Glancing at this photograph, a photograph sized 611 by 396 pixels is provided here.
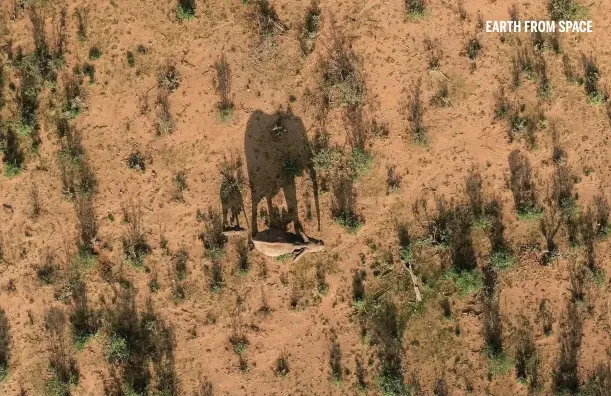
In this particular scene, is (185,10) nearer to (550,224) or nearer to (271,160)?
(271,160)

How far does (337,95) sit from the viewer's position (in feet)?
48.7

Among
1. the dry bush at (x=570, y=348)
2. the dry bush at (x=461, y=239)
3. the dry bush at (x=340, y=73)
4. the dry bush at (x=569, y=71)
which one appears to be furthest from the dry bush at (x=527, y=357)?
the dry bush at (x=340, y=73)

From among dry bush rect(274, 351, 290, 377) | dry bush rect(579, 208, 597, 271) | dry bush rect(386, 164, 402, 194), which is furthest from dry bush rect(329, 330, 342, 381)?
dry bush rect(579, 208, 597, 271)

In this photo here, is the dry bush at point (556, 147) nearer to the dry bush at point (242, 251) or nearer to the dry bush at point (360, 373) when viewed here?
the dry bush at point (360, 373)

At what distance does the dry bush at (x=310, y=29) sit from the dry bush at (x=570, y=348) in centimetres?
1095

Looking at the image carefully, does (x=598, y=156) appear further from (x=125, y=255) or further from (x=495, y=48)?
(x=125, y=255)

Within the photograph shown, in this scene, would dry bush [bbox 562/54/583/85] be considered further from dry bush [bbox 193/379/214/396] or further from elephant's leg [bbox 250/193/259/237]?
dry bush [bbox 193/379/214/396]

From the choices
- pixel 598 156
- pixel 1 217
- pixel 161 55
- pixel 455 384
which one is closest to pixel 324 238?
pixel 455 384

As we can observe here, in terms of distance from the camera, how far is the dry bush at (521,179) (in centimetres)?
1495

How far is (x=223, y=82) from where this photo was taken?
14.8 meters

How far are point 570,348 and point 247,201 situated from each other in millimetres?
10667

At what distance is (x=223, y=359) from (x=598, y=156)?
1284 cm

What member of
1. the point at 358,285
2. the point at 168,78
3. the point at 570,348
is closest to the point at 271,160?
the point at 168,78

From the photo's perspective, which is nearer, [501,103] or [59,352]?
[59,352]
